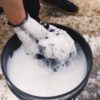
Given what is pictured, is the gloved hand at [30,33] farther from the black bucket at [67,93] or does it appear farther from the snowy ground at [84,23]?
the snowy ground at [84,23]

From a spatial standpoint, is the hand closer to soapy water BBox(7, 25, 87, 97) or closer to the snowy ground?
soapy water BBox(7, 25, 87, 97)

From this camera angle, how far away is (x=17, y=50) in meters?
1.52

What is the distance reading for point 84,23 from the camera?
1.85 m

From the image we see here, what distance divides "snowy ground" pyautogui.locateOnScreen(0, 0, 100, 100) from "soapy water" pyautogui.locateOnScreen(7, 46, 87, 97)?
0.17 m

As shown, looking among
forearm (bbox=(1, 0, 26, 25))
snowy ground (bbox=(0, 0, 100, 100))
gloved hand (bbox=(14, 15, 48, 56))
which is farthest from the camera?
snowy ground (bbox=(0, 0, 100, 100))

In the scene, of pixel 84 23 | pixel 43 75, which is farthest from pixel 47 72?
pixel 84 23

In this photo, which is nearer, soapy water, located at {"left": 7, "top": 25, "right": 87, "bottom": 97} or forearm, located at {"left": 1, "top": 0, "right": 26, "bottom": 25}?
forearm, located at {"left": 1, "top": 0, "right": 26, "bottom": 25}

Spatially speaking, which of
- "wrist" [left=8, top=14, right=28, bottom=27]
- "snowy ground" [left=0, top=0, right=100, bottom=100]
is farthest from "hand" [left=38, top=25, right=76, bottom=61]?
"snowy ground" [left=0, top=0, right=100, bottom=100]

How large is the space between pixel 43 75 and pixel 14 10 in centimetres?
34

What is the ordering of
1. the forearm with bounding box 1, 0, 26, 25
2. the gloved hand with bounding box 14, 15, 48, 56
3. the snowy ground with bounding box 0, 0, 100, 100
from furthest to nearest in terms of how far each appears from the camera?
the snowy ground with bounding box 0, 0, 100, 100, the gloved hand with bounding box 14, 15, 48, 56, the forearm with bounding box 1, 0, 26, 25

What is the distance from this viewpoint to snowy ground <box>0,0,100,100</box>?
1.60m

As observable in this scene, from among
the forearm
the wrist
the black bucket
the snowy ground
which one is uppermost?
the forearm

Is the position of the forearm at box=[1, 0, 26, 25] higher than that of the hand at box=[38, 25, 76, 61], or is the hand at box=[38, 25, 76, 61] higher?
the forearm at box=[1, 0, 26, 25]

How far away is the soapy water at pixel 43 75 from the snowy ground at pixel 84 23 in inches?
6.7
